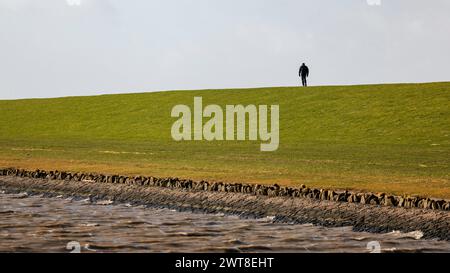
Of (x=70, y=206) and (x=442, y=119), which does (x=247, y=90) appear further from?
(x=70, y=206)

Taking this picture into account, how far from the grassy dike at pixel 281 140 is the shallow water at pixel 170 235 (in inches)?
184

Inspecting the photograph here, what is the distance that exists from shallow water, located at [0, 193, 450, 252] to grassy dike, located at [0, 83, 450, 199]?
4.67m

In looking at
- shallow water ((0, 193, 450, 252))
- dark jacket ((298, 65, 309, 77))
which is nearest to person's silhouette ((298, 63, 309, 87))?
dark jacket ((298, 65, 309, 77))

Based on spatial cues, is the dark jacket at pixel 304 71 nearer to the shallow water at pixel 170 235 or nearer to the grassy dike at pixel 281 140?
the grassy dike at pixel 281 140

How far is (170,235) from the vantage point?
1723 cm

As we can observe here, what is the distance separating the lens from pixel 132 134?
2005 inches

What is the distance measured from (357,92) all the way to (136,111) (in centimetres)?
1703

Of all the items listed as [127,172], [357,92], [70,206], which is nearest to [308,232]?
[70,206]

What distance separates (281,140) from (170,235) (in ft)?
89.5

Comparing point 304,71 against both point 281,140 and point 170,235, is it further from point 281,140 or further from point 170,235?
point 170,235

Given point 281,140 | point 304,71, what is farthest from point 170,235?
point 304,71

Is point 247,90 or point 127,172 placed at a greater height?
point 247,90

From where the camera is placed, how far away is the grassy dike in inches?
1075
